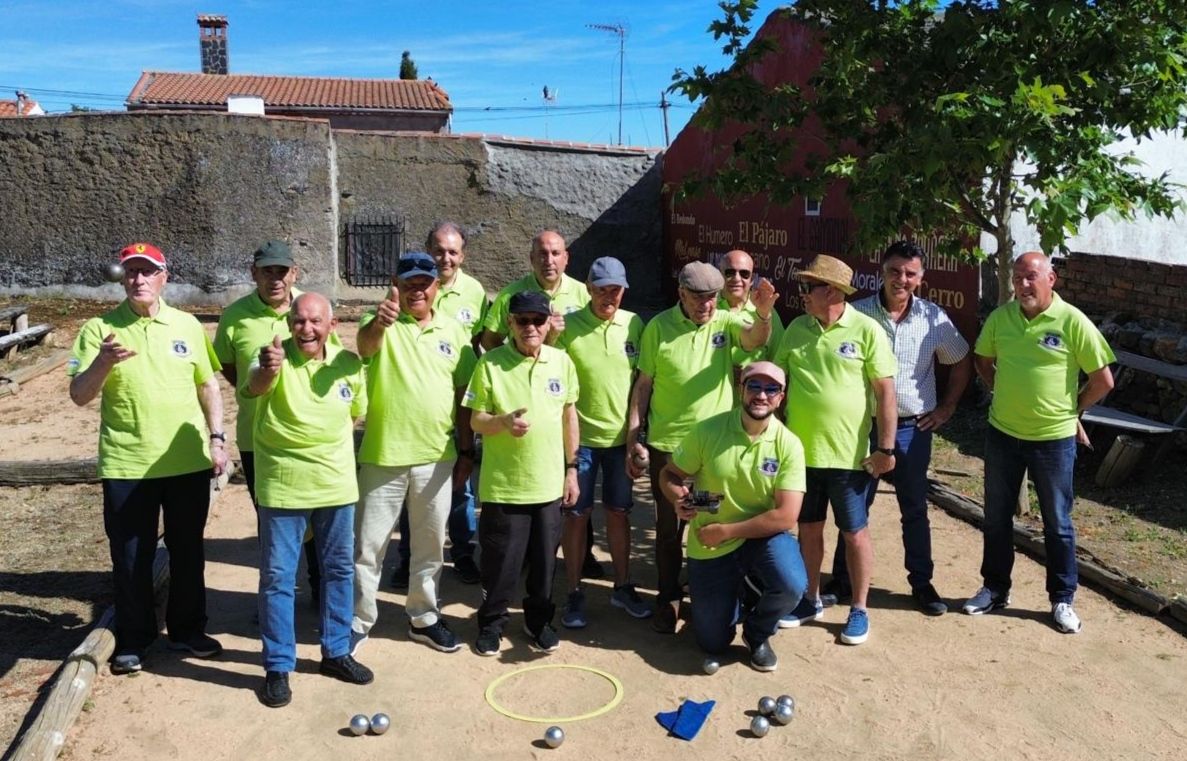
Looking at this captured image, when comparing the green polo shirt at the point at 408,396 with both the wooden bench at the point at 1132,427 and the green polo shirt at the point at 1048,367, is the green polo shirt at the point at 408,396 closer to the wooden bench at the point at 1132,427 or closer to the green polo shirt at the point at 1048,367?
the green polo shirt at the point at 1048,367

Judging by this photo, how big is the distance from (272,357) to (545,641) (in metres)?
1.93

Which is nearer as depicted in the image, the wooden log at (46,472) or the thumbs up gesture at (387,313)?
the thumbs up gesture at (387,313)

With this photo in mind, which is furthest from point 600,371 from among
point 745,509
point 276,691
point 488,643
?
point 276,691

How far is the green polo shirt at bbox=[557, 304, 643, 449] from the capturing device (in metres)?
5.29

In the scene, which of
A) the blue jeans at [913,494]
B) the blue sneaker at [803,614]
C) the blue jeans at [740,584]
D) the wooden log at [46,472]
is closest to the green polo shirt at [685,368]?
the blue jeans at [740,584]

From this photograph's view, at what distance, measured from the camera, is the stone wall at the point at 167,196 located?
15.1 metres

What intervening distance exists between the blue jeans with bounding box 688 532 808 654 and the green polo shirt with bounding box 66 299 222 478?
2.44 metres

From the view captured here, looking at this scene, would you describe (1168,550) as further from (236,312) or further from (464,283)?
(236,312)

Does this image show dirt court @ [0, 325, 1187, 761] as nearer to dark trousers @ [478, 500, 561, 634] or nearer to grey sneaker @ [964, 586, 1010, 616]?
grey sneaker @ [964, 586, 1010, 616]

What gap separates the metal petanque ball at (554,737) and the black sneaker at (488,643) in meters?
0.88

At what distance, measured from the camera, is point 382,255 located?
16109 mm

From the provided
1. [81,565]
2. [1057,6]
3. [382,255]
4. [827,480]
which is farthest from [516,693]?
[382,255]

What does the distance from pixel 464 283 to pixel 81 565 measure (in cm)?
303

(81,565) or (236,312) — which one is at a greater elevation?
(236,312)
